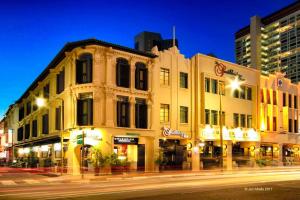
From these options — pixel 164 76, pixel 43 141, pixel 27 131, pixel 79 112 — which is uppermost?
pixel 164 76

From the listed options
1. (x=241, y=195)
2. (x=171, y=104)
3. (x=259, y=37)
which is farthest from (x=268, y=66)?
(x=241, y=195)

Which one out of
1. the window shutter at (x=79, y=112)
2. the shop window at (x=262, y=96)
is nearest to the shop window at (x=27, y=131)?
the window shutter at (x=79, y=112)

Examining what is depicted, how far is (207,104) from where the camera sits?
46438 mm

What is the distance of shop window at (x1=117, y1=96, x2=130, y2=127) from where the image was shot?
38.6 metres

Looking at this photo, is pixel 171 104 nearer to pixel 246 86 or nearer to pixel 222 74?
pixel 222 74

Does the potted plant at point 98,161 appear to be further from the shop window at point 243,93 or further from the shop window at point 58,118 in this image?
the shop window at point 243,93

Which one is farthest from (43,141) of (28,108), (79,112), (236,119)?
(236,119)

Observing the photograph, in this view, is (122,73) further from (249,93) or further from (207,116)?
(249,93)

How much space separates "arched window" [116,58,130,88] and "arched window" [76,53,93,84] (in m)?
2.68

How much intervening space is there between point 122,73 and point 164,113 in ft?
22.2

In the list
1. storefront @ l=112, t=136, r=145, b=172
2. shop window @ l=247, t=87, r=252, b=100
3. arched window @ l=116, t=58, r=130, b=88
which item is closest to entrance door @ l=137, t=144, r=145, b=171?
storefront @ l=112, t=136, r=145, b=172

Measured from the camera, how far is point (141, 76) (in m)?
41.1

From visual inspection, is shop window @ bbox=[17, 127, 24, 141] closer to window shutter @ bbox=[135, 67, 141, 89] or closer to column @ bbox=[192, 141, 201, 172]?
window shutter @ bbox=[135, 67, 141, 89]

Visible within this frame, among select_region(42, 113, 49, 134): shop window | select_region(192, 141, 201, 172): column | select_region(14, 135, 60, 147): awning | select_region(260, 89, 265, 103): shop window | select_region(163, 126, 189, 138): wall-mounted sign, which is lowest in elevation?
select_region(192, 141, 201, 172): column
